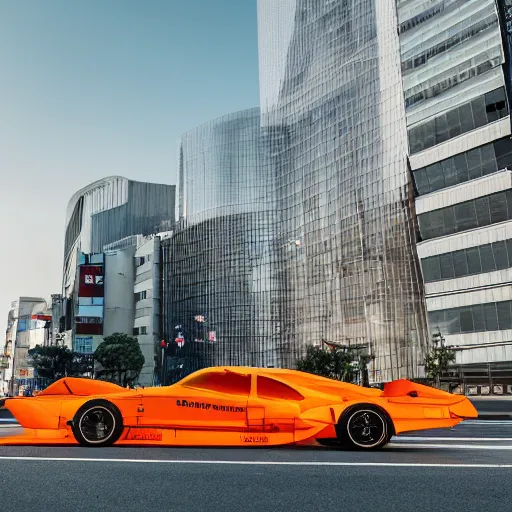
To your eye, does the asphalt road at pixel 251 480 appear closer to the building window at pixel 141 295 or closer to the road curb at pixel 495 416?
the road curb at pixel 495 416

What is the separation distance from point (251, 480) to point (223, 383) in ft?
11.7

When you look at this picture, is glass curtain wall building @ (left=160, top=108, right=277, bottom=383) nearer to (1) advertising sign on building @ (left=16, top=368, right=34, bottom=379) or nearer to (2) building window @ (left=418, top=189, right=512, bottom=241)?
(2) building window @ (left=418, top=189, right=512, bottom=241)

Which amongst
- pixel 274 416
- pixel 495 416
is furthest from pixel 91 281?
pixel 274 416

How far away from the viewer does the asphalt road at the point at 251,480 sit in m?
4.88

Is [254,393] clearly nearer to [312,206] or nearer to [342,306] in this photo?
[342,306]

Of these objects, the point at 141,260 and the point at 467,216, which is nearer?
the point at 467,216

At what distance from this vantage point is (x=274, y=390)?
9.47 m

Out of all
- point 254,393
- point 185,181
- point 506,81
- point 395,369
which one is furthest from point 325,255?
point 254,393

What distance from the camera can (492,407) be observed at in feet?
92.6

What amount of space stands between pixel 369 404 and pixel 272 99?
337 ft

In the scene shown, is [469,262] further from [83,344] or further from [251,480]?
[83,344]

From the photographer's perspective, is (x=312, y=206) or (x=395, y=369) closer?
(x=395, y=369)

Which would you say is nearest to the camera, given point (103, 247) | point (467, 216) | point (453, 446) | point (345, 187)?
point (453, 446)

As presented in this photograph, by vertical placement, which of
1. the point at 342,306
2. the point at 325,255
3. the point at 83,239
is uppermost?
the point at 83,239
